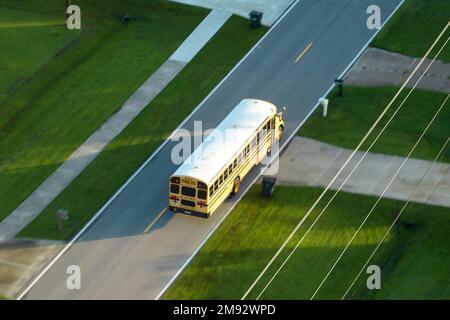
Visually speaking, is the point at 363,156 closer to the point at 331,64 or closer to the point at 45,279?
the point at 331,64

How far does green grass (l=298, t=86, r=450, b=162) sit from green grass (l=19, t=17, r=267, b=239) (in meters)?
7.32

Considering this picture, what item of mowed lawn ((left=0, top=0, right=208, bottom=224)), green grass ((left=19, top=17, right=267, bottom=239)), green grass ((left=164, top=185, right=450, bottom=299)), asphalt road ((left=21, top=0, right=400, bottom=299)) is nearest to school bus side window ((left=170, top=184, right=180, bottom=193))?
asphalt road ((left=21, top=0, right=400, bottom=299))

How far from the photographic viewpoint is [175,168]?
6425cm

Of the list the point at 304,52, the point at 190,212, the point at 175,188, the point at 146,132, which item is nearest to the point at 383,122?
the point at 304,52

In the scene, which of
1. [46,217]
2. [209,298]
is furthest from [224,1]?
[209,298]

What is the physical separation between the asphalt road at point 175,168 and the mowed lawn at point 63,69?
16.6ft

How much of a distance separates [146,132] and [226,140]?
305 inches

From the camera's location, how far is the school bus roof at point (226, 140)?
59219mm

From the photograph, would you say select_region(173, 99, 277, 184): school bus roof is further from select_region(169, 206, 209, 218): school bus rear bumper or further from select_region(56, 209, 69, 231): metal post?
select_region(56, 209, 69, 231): metal post

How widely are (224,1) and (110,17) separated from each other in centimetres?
757

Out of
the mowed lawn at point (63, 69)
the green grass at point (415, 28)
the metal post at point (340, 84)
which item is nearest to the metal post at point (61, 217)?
the mowed lawn at point (63, 69)

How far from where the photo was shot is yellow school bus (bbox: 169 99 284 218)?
2325 inches

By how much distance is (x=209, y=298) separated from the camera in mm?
55281

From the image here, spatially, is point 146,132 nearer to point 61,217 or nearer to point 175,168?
point 175,168
